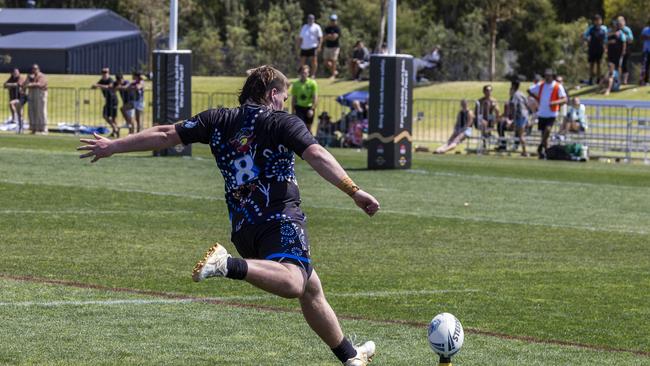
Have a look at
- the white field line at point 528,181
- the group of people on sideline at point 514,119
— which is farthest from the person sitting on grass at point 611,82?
the white field line at point 528,181

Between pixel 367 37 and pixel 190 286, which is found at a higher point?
pixel 367 37

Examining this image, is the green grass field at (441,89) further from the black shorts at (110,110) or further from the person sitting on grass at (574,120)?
the black shorts at (110,110)

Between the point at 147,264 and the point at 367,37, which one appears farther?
the point at 367,37

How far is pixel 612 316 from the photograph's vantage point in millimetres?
10453

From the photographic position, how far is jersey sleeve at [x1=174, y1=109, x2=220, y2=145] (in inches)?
311

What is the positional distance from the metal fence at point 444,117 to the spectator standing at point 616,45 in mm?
2508

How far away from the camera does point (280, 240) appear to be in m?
7.69

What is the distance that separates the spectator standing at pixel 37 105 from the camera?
36781 mm

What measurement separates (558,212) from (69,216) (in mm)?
6430

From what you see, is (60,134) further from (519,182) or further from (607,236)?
(607,236)

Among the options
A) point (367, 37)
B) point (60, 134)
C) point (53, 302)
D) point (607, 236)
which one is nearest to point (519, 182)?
point (607, 236)

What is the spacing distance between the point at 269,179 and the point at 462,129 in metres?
24.6

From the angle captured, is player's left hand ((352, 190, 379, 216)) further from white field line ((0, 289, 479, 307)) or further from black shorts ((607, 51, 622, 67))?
black shorts ((607, 51, 622, 67))

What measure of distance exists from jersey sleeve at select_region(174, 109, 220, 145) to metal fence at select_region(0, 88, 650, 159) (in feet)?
75.5
